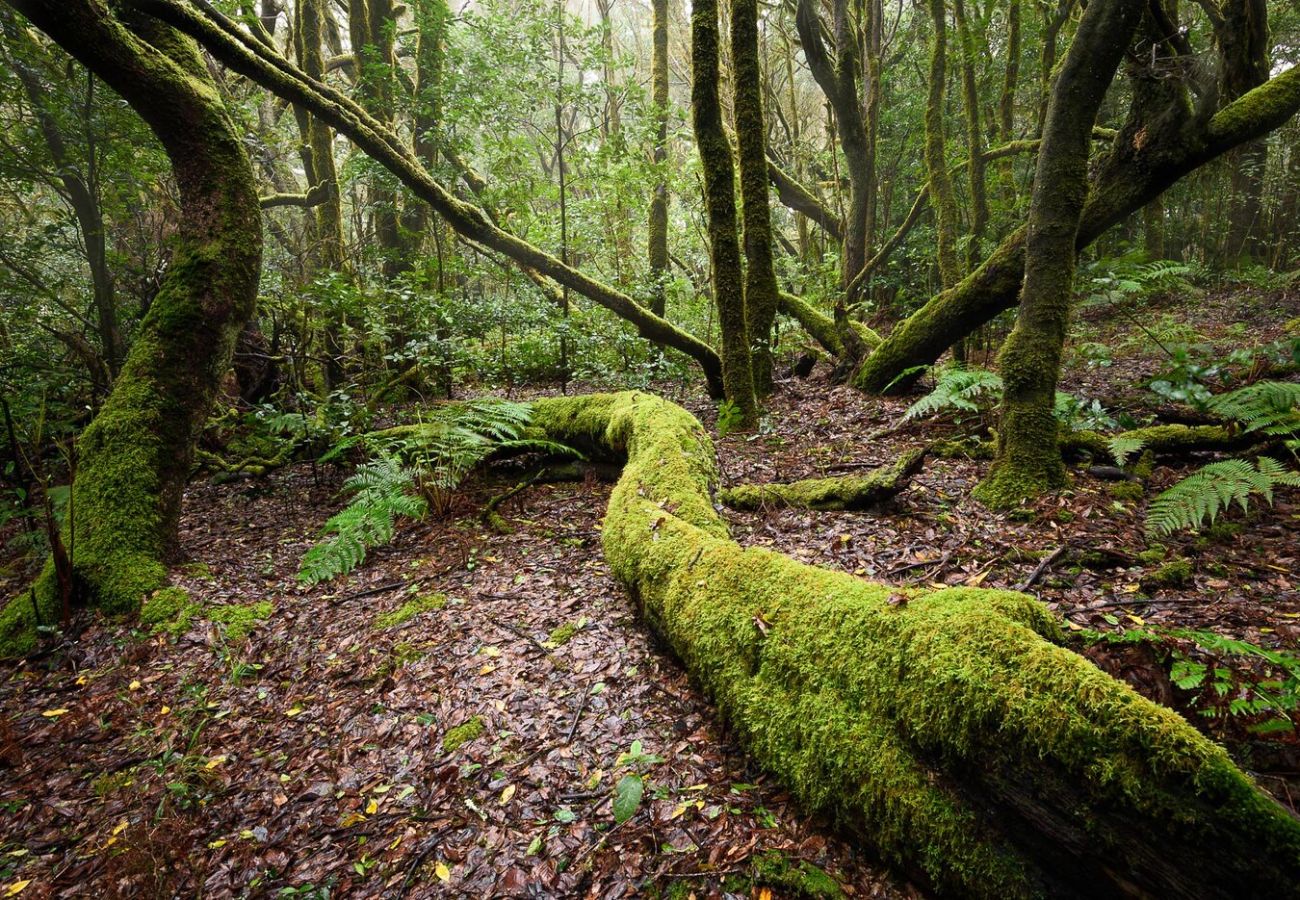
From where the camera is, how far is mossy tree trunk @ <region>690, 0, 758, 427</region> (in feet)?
21.6

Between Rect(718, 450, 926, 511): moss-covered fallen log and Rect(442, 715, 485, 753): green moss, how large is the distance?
2931mm

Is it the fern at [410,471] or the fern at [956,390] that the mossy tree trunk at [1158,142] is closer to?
the fern at [956,390]

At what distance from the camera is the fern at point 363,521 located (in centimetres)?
440

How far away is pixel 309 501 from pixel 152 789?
425 centimetres

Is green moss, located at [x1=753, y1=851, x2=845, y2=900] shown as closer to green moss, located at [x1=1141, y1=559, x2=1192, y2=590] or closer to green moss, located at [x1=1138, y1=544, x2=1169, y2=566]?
green moss, located at [x1=1141, y1=559, x2=1192, y2=590]

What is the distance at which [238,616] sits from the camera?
13.8ft

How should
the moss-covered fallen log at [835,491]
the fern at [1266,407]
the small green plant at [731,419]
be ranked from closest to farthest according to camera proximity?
the fern at [1266,407] < the moss-covered fallen log at [835,491] < the small green plant at [731,419]

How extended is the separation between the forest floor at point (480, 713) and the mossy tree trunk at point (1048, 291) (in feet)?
1.02

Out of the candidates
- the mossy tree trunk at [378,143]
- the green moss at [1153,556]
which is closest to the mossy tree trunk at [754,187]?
the mossy tree trunk at [378,143]

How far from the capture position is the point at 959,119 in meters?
14.5

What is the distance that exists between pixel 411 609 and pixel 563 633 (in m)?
1.32

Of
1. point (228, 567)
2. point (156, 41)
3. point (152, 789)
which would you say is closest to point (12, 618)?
point (228, 567)

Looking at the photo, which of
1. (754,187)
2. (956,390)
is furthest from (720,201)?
(956,390)

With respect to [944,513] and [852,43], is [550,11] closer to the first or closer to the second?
[852,43]
